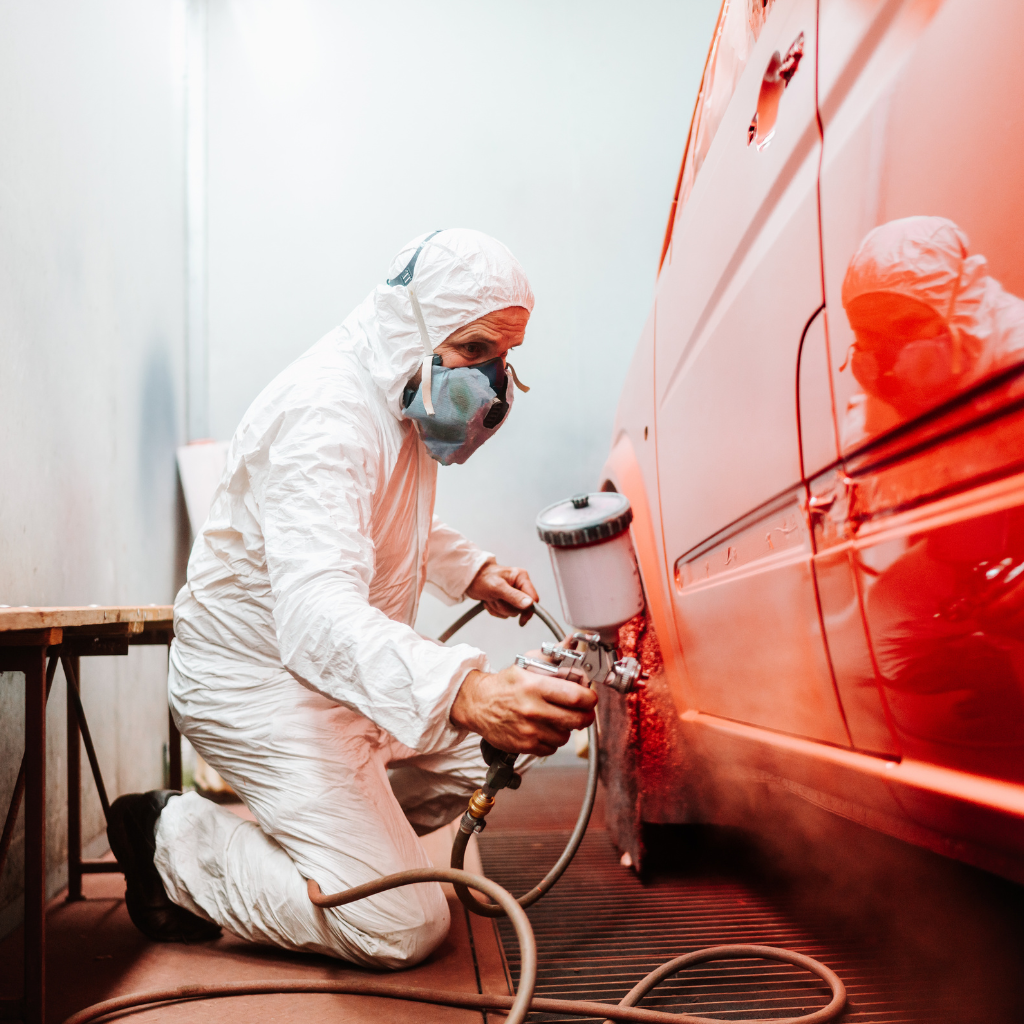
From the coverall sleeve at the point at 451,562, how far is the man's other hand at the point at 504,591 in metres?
0.02

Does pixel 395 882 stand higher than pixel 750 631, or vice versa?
pixel 750 631

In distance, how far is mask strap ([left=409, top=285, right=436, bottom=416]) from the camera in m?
1.31

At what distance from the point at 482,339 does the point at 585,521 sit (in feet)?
1.36

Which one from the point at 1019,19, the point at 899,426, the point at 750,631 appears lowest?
the point at 750,631

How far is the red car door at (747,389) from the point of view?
0.86 metres

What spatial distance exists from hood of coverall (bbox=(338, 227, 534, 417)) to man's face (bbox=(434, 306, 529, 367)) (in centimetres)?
1

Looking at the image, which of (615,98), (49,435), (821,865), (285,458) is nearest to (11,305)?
(49,435)

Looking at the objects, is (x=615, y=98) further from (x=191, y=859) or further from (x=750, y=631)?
(x=191, y=859)

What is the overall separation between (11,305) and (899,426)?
1.54m

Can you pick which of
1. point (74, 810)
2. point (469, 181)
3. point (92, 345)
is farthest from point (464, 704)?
point (469, 181)

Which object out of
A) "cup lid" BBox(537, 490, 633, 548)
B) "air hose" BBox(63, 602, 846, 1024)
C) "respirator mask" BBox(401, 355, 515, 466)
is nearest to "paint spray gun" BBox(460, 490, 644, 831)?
"cup lid" BBox(537, 490, 633, 548)

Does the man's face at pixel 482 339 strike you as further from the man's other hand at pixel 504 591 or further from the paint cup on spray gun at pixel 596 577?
→ the man's other hand at pixel 504 591

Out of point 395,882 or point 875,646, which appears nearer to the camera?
point 875,646

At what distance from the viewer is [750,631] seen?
1.05 metres
